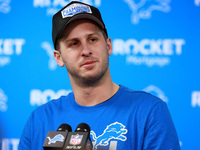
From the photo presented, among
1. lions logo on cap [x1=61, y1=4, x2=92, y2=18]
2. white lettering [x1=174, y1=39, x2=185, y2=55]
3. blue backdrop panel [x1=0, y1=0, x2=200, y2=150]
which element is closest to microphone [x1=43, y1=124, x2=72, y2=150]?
lions logo on cap [x1=61, y1=4, x2=92, y2=18]

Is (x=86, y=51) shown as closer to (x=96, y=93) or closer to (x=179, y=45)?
(x=96, y=93)

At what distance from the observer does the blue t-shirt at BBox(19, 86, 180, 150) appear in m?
1.07

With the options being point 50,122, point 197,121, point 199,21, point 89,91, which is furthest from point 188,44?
point 50,122

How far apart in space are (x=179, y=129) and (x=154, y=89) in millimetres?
355

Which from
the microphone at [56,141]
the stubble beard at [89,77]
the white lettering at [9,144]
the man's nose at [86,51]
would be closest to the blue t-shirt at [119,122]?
the stubble beard at [89,77]

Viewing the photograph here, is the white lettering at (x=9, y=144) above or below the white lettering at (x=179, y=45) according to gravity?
below

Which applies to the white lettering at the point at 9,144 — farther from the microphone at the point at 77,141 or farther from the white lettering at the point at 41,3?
the microphone at the point at 77,141

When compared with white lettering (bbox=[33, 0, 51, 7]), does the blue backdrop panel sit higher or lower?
lower

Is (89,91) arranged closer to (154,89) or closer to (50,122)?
(50,122)

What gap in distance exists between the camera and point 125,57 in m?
2.18

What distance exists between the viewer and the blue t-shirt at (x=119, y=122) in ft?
3.51

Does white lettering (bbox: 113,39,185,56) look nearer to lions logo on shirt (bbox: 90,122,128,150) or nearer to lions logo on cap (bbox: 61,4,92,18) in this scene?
lions logo on cap (bbox: 61,4,92,18)

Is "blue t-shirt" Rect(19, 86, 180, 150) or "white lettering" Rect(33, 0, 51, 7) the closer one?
"blue t-shirt" Rect(19, 86, 180, 150)

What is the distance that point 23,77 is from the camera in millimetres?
2324
